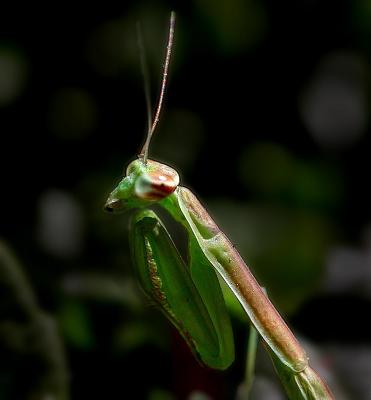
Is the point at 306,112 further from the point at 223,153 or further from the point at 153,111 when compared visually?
the point at 153,111

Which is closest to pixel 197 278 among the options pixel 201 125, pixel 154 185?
pixel 154 185

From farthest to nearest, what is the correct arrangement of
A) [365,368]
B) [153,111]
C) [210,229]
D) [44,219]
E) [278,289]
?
[153,111]
[44,219]
[278,289]
[365,368]
[210,229]

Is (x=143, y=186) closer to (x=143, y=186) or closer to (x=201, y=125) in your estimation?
(x=143, y=186)

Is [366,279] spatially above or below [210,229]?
below

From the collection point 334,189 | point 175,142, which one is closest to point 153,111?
point 175,142

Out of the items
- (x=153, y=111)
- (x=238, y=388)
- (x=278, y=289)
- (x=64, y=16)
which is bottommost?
(x=238, y=388)

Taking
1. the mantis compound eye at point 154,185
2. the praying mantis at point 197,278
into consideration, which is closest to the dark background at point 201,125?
the praying mantis at point 197,278
